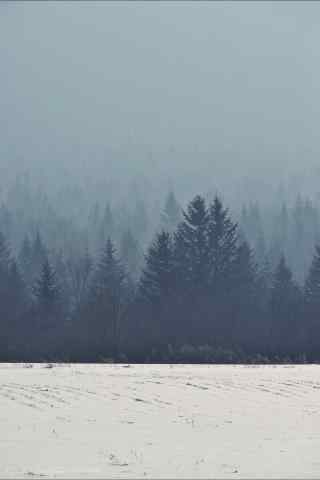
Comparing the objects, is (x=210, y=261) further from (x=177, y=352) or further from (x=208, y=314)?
(x=177, y=352)

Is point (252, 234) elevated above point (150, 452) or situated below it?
above

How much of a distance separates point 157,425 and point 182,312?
1445 inches

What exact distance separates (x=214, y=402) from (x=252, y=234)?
144 meters

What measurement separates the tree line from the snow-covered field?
14.5m

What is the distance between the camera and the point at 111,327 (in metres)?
45.7

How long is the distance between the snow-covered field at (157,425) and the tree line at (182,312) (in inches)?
570

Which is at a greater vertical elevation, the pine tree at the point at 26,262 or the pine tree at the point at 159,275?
the pine tree at the point at 26,262

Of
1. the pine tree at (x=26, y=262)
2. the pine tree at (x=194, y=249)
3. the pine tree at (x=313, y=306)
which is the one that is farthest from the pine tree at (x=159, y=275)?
the pine tree at (x=26, y=262)

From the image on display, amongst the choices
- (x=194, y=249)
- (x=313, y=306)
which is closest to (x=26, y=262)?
(x=194, y=249)

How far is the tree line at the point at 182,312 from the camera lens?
37.3 m

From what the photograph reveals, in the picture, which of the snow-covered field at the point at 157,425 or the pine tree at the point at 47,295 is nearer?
the snow-covered field at the point at 157,425

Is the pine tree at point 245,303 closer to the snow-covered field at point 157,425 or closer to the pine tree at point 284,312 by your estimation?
the pine tree at point 284,312

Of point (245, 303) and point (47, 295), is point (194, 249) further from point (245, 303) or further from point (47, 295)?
point (47, 295)

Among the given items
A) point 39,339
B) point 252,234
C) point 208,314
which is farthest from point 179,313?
point 252,234
